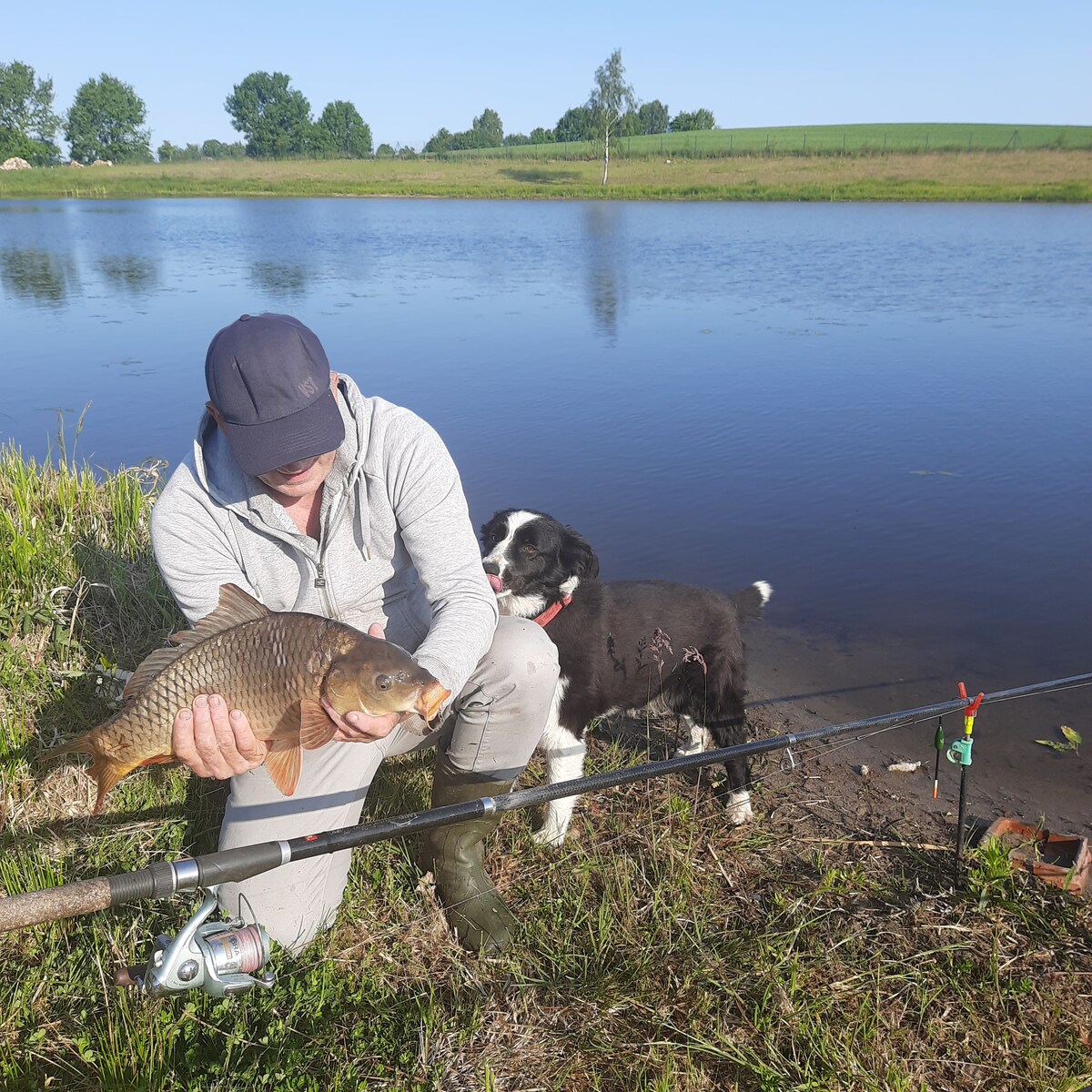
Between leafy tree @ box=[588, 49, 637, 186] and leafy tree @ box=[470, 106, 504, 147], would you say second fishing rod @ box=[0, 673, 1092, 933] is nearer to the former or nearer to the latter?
leafy tree @ box=[588, 49, 637, 186]

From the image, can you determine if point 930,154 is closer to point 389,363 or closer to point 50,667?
point 389,363

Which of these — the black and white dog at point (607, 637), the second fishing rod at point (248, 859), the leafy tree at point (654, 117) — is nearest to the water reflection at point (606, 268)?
the black and white dog at point (607, 637)

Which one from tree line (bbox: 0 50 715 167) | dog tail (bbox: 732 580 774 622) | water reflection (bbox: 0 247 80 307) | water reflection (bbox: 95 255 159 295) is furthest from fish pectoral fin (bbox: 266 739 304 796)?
tree line (bbox: 0 50 715 167)

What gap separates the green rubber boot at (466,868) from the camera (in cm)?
291

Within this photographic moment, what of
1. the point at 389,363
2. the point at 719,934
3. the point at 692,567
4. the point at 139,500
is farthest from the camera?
the point at 389,363

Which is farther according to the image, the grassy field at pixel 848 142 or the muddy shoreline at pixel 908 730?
the grassy field at pixel 848 142

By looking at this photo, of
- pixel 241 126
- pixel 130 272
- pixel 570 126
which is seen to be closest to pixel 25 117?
pixel 241 126

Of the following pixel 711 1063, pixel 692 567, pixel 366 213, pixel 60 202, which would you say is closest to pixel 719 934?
pixel 711 1063

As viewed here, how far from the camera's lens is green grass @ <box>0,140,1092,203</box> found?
38.6 meters

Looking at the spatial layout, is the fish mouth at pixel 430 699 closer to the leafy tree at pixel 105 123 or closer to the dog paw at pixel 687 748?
the dog paw at pixel 687 748

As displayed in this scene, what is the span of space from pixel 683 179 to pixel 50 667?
5209 centimetres

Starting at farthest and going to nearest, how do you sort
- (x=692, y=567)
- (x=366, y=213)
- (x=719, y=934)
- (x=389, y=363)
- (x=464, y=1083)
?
(x=366, y=213) → (x=389, y=363) → (x=692, y=567) → (x=719, y=934) → (x=464, y=1083)

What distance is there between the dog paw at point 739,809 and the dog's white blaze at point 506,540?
132 centimetres

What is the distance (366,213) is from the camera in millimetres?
37938
